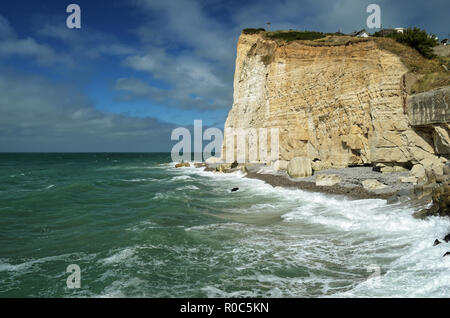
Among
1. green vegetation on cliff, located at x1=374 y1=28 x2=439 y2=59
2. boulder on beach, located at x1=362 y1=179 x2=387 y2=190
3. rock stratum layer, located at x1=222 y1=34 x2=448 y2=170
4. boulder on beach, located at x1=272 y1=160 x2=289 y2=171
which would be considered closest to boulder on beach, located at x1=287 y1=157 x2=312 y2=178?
rock stratum layer, located at x1=222 y1=34 x2=448 y2=170

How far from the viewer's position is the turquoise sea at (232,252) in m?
6.73

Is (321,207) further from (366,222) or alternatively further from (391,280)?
(391,280)

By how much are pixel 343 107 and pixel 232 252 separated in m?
20.2

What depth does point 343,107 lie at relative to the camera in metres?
24.9

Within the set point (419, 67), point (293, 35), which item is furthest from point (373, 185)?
point (293, 35)

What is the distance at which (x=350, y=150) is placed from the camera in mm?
24953

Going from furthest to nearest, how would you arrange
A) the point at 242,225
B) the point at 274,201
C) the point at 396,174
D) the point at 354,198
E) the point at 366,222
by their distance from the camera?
the point at 396,174
the point at 274,201
the point at 354,198
the point at 242,225
the point at 366,222

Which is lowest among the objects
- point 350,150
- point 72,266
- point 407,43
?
point 72,266

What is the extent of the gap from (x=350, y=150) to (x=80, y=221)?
21606 mm

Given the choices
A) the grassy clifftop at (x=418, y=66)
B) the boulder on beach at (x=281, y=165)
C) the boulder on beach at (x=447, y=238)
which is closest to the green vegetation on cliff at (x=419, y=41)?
the grassy clifftop at (x=418, y=66)

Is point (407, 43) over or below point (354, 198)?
over

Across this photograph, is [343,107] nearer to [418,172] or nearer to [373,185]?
[418,172]
